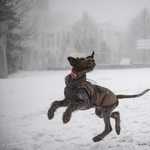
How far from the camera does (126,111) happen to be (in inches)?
190

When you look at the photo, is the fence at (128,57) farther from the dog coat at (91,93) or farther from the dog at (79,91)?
the dog at (79,91)

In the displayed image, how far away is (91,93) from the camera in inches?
99.8

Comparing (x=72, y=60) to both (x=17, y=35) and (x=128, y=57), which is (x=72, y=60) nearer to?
(x=17, y=35)

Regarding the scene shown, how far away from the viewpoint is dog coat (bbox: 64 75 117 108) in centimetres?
240

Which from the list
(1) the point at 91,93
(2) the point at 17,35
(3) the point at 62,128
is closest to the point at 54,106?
(1) the point at 91,93

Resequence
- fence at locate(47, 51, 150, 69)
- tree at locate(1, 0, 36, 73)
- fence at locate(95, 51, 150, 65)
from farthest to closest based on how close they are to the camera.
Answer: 1. fence at locate(95, 51, 150, 65)
2. fence at locate(47, 51, 150, 69)
3. tree at locate(1, 0, 36, 73)

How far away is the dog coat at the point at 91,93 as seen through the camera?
2.40 metres

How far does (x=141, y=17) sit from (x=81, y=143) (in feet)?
50.9

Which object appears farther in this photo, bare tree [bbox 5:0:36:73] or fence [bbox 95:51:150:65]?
fence [bbox 95:51:150:65]

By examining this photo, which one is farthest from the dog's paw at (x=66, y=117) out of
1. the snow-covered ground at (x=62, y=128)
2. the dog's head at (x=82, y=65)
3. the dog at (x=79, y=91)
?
the snow-covered ground at (x=62, y=128)

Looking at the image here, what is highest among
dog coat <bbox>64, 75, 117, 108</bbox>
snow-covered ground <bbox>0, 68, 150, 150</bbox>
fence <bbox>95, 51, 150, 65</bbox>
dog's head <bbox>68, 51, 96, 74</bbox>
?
dog's head <bbox>68, 51, 96, 74</bbox>

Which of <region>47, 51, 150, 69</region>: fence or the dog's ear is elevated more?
the dog's ear

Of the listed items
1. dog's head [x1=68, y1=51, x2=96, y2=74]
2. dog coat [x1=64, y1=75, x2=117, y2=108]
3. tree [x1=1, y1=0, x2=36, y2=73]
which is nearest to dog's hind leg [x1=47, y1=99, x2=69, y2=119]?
dog coat [x1=64, y1=75, x2=117, y2=108]

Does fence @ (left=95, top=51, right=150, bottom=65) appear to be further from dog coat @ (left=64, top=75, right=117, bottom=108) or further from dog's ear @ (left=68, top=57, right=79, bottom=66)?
dog's ear @ (left=68, top=57, right=79, bottom=66)
